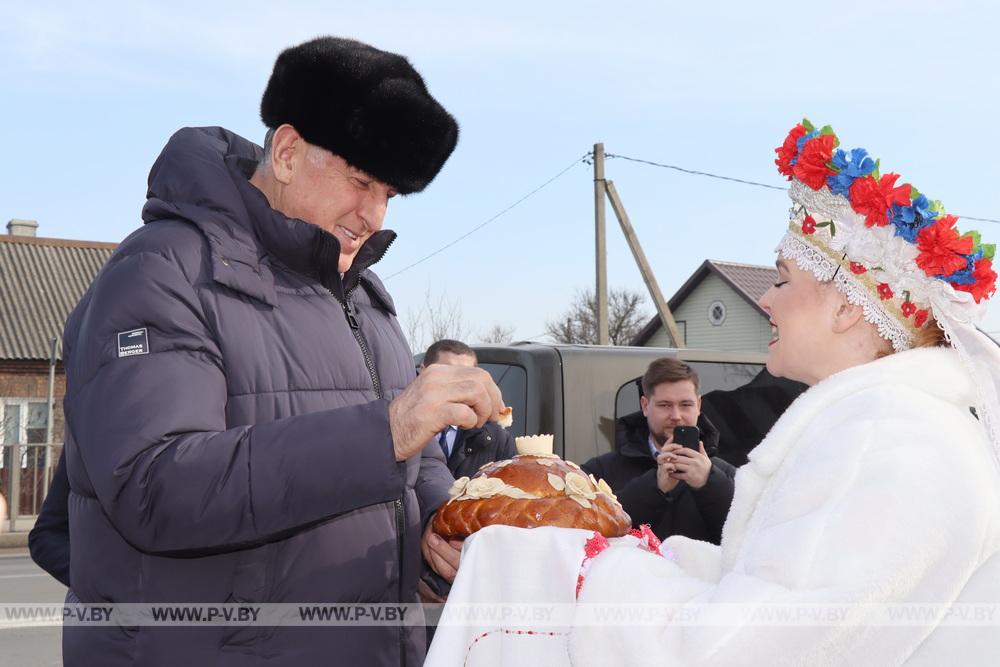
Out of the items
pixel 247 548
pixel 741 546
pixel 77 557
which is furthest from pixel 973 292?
pixel 77 557

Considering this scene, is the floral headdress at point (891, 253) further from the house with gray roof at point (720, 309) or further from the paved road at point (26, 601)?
the house with gray roof at point (720, 309)

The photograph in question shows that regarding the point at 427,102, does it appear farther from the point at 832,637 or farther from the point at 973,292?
the point at 832,637

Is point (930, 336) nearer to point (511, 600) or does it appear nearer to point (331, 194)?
point (511, 600)

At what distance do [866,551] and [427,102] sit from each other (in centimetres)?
152

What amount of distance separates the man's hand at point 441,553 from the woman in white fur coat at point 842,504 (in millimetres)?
A: 196

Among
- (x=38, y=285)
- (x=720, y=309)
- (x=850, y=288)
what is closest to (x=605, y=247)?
(x=38, y=285)

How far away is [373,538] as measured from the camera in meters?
2.35

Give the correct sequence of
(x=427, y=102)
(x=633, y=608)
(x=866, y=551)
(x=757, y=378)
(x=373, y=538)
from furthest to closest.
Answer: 1. (x=757, y=378)
2. (x=427, y=102)
3. (x=373, y=538)
4. (x=633, y=608)
5. (x=866, y=551)

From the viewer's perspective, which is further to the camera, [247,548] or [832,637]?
[247,548]

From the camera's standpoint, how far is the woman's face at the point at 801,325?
7.65 ft

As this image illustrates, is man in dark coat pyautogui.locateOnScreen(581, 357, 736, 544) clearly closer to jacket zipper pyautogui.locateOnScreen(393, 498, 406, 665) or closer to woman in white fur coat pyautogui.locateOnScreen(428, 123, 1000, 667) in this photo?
woman in white fur coat pyautogui.locateOnScreen(428, 123, 1000, 667)

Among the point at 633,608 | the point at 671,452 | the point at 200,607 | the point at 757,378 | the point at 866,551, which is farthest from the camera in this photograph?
the point at 757,378

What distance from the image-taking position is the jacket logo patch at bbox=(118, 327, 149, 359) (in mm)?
2027

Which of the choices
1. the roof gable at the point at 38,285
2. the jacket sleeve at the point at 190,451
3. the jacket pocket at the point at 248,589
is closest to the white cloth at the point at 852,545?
the jacket sleeve at the point at 190,451
